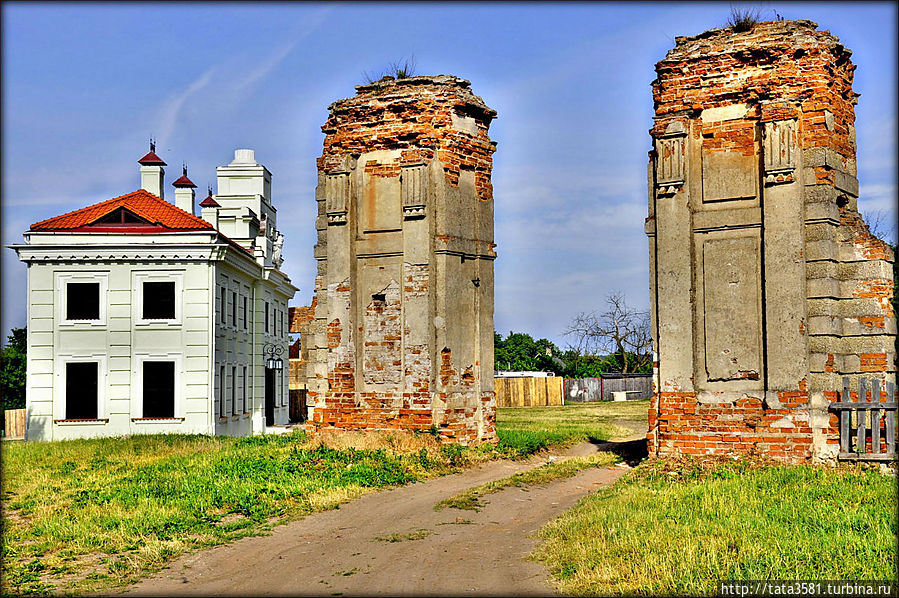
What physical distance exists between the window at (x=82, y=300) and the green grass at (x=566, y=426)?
40.7 ft

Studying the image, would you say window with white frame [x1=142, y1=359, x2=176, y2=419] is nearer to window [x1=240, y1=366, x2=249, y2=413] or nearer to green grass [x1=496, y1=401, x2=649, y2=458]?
window [x1=240, y1=366, x2=249, y2=413]

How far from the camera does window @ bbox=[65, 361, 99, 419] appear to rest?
2586 centimetres

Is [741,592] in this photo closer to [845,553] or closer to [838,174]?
[845,553]

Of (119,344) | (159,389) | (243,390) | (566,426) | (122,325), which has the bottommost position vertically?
(566,426)

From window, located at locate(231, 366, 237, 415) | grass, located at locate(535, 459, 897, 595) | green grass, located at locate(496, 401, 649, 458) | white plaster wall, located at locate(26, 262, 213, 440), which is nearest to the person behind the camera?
grass, located at locate(535, 459, 897, 595)

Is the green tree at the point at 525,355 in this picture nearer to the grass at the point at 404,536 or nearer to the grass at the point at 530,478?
the grass at the point at 530,478

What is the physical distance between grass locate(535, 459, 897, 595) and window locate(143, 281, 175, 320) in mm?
17793

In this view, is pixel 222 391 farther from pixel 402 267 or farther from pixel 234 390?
pixel 402 267

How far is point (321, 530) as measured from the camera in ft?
35.0

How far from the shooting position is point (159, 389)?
26188 mm

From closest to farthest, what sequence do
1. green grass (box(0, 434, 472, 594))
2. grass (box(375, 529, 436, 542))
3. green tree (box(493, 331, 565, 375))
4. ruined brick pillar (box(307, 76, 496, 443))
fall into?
1. green grass (box(0, 434, 472, 594))
2. grass (box(375, 529, 436, 542))
3. ruined brick pillar (box(307, 76, 496, 443))
4. green tree (box(493, 331, 565, 375))

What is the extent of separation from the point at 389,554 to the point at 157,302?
19132 millimetres

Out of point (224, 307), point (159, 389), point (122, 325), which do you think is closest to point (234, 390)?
point (224, 307)

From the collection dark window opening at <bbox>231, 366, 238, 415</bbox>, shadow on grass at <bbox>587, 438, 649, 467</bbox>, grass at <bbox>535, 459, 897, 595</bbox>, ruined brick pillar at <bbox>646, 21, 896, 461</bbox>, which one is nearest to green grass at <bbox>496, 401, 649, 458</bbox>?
shadow on grass at <bbox>587, 438, 649, 467</bbox>
